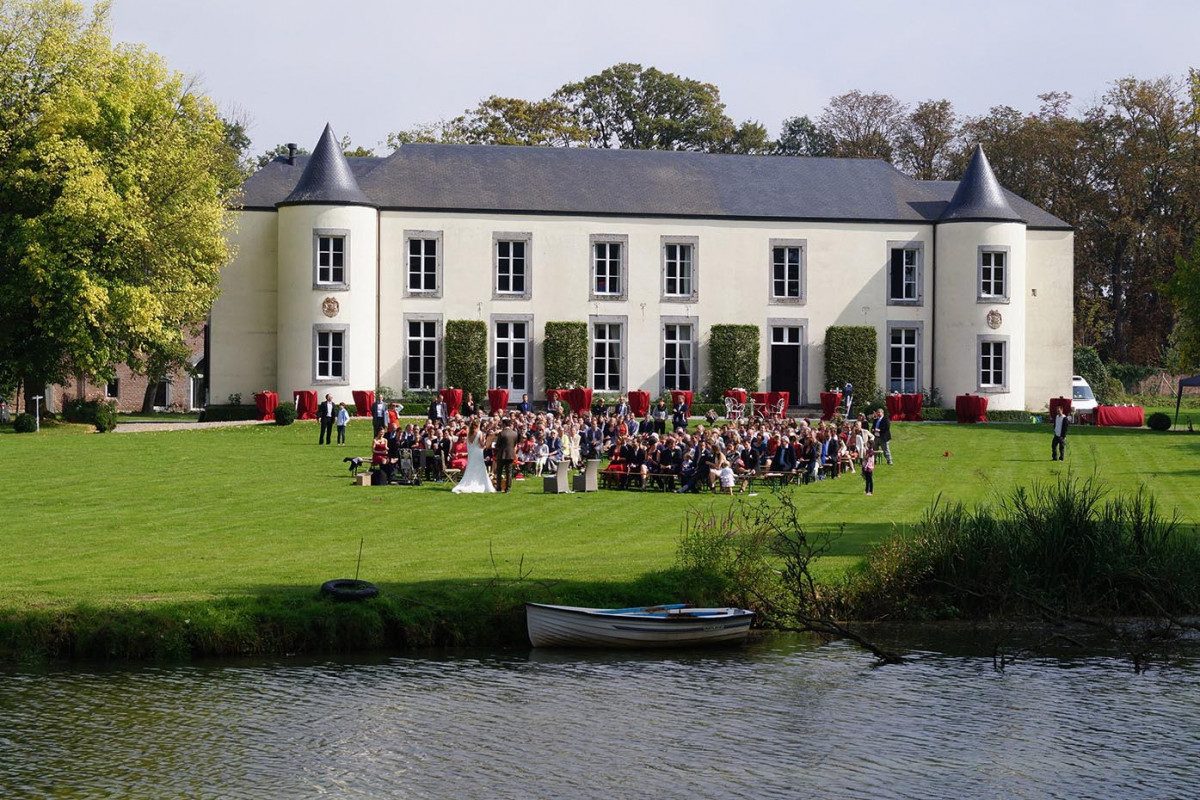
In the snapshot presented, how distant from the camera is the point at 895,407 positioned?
159 feet

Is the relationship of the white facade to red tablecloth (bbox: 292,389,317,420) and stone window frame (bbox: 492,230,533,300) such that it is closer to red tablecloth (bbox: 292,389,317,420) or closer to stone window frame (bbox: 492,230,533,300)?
stone window frame (bbox: 492,230,533,300)

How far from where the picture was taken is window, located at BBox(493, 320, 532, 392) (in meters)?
51.0

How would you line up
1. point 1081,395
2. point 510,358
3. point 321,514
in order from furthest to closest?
point 1081,395 → point 510,358 → point 321,514

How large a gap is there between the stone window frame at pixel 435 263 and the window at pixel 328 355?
2894mm

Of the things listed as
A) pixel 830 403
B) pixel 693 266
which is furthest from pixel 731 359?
pixel 830 403

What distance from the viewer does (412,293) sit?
50406 mm

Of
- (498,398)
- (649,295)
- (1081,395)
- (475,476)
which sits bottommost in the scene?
(475,476)

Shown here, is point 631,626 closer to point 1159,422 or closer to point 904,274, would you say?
point 1159,422

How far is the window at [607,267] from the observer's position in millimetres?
51719

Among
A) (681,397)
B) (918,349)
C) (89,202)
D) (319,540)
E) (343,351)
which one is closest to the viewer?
(319,540)

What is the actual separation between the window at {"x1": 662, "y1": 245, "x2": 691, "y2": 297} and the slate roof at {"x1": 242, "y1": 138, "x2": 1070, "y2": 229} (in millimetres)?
1283

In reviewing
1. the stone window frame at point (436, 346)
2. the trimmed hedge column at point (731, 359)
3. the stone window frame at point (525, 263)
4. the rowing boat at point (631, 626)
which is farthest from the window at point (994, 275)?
the rowing boat at point (631, 626)

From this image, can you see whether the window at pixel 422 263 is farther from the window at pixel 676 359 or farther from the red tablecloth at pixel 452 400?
the window at pixel 676 359

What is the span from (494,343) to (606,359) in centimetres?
396
